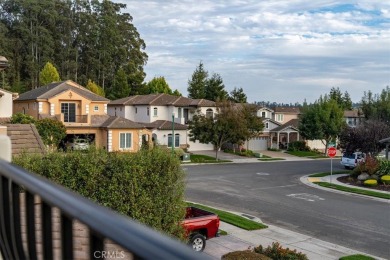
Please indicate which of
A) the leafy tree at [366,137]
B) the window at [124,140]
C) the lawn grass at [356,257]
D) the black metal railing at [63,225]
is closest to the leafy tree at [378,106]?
the leafy tree at [366,137]

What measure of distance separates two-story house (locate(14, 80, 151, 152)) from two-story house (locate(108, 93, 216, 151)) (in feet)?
15.9

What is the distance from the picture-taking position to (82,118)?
44625 mm

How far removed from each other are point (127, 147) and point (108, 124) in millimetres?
2906

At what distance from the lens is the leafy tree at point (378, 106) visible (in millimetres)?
53062

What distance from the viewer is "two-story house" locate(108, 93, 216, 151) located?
50.9m

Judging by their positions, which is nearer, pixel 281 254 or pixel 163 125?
pixel 281 254

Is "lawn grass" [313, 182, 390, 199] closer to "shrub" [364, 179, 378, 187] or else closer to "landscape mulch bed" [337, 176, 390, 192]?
"landscape mulch bed" [337, 176, 390, 192]

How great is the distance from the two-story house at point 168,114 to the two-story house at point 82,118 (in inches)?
191

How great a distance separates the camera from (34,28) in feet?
256

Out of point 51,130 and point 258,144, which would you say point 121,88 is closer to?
point 258,144

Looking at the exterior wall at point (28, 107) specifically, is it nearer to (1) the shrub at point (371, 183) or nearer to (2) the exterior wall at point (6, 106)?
(2) the exterior wall at point (6, 106)

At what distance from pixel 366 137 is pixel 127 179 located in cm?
2880

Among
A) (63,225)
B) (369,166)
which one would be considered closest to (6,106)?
(369,166)

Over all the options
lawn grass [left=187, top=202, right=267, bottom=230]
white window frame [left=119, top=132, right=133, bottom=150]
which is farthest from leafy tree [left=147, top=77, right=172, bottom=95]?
lawn grass [left=187, top=202, right=267, bottom=230]
